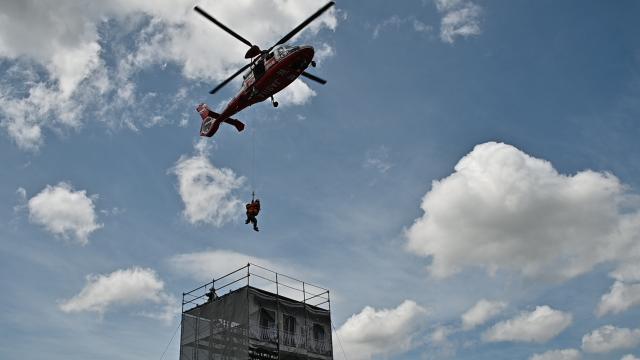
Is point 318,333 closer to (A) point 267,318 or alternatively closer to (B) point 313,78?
(A) point 267,318

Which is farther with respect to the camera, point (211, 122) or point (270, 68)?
point (211, 122)

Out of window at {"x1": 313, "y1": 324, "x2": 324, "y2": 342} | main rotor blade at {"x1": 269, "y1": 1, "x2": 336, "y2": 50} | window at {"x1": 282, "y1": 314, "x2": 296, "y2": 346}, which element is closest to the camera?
main rotor blade at {"x1": 269, "y1": 1, "x2": 336, "y2": 50}

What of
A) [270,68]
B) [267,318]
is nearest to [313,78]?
[270,68]

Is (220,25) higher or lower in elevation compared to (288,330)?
higher

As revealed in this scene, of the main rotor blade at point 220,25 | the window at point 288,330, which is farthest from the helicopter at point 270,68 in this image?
the window at point 288,330

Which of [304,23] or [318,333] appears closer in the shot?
[304,23]

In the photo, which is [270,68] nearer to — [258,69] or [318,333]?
[258,69]

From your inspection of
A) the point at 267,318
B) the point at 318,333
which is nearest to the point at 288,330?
the point at 267,318

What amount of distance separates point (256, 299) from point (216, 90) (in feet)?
39.2

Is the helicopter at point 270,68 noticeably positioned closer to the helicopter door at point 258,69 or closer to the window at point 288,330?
the helicopter door at point 258,69

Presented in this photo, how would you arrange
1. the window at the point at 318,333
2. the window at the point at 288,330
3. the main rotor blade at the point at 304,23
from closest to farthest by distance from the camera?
1. the main rotor blade at the point at 304,23
2. the window at the point at 288,330
3. the window at the point at 318,333

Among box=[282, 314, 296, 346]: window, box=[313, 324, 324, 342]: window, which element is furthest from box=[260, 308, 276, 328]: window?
box=[313, 324, 324, 342]: window

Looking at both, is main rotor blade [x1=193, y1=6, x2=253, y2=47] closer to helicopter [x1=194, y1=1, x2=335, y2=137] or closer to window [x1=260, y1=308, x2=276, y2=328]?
helicopter [x1=194, y1=1, x2=335, y2=137]

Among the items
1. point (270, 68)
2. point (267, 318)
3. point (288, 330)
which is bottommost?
point (288, 330)
